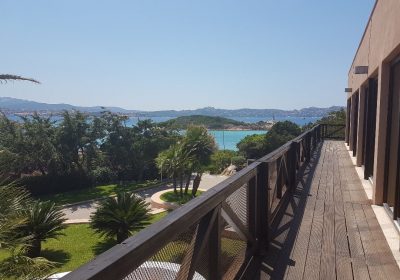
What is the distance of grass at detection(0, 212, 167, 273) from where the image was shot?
1305 cm

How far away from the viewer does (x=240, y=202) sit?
3.46 m

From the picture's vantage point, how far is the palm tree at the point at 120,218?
13.1 metres

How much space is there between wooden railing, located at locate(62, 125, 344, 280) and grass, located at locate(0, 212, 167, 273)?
9.22m

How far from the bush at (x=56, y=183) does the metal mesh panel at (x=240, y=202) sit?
2806cm

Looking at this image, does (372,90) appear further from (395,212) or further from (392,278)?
(392,278)

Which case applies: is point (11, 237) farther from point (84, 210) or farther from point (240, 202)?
point (84, 210)

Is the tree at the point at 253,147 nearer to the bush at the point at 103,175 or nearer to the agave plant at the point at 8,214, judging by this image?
the bush at the point at 103,175

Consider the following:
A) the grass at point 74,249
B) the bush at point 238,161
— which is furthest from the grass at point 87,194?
the bush at point 238,161

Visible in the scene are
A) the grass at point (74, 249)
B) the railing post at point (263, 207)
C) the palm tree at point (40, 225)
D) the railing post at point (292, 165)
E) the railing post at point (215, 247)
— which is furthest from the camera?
the grass at point (74, 249)

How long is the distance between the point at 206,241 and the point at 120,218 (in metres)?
11.3

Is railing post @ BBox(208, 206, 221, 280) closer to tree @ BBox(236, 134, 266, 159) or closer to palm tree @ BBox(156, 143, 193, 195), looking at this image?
palm tree @ BBox(156, 143, 193, 195)

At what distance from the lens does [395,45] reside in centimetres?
484

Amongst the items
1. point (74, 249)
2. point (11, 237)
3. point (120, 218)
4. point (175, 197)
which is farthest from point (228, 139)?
point (11, 237)

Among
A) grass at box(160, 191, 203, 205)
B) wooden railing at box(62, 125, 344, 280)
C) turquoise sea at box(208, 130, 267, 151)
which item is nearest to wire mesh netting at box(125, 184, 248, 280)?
wooden railing at box(62, 125, 344, 280)
